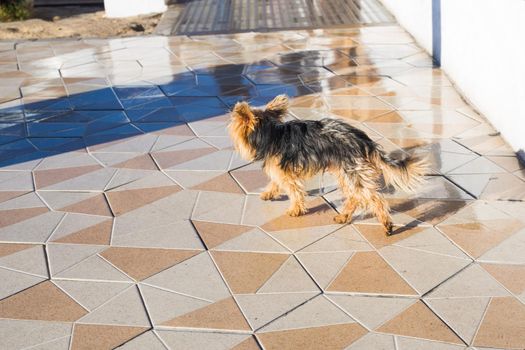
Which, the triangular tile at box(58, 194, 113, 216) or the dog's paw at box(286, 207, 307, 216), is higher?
the triangular tile at box(58, 194, 113, 216)

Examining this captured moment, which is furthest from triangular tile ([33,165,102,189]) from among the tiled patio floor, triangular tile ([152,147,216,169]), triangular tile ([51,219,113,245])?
triangular tile ([51,219,113,245])

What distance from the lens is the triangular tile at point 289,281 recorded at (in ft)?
15.5

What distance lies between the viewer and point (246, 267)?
504 centimetres

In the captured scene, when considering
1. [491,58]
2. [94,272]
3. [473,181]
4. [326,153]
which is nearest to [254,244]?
[326,153]

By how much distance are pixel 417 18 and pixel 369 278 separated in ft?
25.3

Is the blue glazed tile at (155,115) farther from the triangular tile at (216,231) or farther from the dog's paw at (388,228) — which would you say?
the dog's paw at (388,228)

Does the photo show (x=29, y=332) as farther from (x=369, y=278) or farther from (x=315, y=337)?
(x=369, y=278)

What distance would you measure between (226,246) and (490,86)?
4.10m

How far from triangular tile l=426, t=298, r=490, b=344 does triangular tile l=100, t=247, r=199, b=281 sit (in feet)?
6.22

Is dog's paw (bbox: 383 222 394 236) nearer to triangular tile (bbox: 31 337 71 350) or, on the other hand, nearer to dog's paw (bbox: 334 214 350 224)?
dog's paw (bbox: 334 214 350 224)

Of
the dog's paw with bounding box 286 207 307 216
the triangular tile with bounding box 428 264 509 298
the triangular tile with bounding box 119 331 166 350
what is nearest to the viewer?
the triangular tile with bounding box 119 331 166 350

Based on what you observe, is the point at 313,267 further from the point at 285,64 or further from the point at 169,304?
the point at 285,64

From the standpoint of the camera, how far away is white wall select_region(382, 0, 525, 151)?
6.91 metres

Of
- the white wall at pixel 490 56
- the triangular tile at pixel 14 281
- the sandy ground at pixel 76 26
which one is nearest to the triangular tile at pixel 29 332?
the triangular tile at pixel 14 281
